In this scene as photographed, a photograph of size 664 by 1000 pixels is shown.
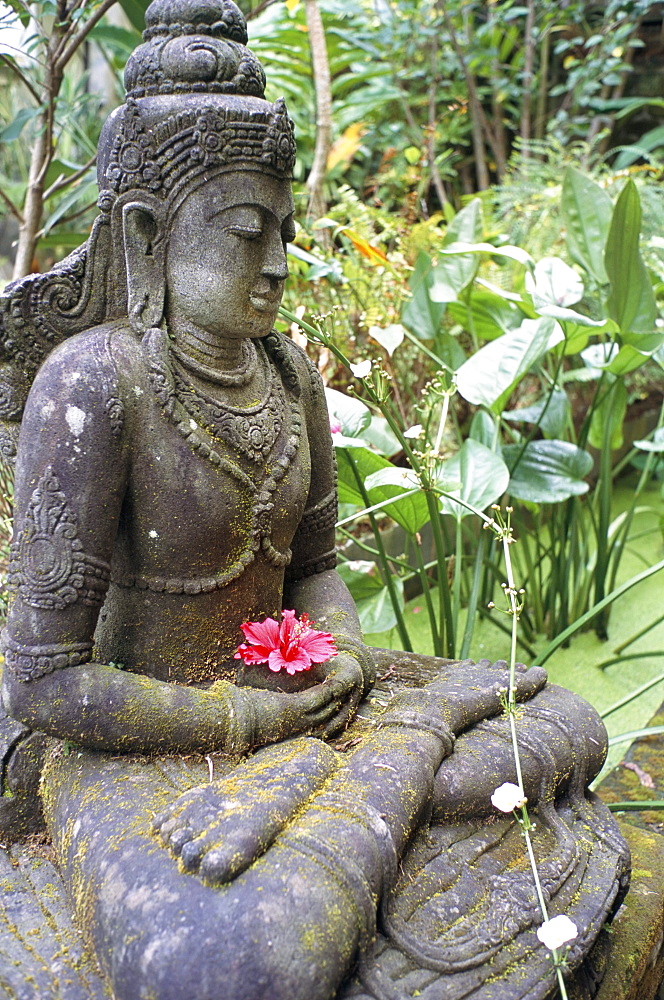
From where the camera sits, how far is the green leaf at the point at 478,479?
221 cm

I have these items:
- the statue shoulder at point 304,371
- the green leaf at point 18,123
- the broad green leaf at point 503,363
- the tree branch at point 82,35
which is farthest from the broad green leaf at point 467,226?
the statue shoulder at point 304,371

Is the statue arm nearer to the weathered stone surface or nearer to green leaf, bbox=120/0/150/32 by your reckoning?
the weathered stone surface

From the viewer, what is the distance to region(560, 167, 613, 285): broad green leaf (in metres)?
2.93

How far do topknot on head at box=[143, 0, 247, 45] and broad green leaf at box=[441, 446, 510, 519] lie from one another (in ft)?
3.89

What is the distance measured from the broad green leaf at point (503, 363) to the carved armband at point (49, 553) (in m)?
1.35

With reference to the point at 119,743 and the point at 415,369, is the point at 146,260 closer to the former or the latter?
the point at 119,743

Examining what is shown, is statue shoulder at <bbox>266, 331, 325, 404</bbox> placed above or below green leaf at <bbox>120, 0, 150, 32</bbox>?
below

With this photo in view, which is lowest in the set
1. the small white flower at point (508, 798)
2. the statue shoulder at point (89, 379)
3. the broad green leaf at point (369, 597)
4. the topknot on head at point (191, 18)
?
the broad green leaf at point (369, 597)

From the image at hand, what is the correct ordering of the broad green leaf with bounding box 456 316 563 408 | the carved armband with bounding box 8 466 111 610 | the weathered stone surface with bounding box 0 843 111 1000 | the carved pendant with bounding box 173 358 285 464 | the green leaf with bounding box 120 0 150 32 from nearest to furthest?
the weathered stone surface with bounding box 0 843 111 1000, the carved armband with bounding box 8 466 111 610, the carved pendant with bounding box 173 358 285 464, the broad green leaf with bounding box 456 316 563 408, the green leaf with bounding box 120 0 150 32

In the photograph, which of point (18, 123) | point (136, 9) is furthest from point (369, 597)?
point (136, 9)

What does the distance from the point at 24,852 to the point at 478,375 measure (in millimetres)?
1632

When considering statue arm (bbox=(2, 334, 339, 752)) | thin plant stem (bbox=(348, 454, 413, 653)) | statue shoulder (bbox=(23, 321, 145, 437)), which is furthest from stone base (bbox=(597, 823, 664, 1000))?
statue shoulder (bbox=(23, 321, 145, 437))

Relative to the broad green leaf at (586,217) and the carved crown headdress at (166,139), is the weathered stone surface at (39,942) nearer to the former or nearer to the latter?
the carved crown headdress at (166,139)

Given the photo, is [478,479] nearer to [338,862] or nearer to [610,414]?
[610,414]
